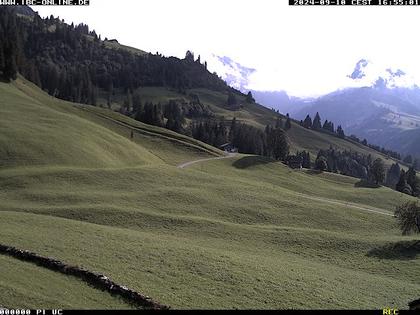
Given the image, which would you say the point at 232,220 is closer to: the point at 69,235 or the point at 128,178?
the point at 128,178

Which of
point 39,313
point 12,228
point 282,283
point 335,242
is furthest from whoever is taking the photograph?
point 335,242

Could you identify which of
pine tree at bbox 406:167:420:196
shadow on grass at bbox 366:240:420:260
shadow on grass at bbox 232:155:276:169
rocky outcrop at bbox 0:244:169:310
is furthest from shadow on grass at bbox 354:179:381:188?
rocky outcrop at bbox 0:244:169:310

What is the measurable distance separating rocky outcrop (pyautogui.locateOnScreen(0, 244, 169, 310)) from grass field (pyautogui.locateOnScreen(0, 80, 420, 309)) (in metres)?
1.18

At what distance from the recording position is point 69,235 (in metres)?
40.8

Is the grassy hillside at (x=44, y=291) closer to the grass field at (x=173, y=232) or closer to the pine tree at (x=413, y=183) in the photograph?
the grass field at (x=173, y=232)

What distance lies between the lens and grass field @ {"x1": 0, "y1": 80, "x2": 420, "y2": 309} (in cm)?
3291

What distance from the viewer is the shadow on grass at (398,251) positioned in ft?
180

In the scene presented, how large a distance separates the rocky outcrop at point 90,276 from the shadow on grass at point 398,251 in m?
37.0

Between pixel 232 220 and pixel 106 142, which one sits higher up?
pixel 106 142

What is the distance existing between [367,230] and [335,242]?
66.6ft

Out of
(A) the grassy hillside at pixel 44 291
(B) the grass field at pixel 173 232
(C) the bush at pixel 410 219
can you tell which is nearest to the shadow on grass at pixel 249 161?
(B) the grass field at pixel 173 232

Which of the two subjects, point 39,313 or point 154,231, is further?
point 154,231

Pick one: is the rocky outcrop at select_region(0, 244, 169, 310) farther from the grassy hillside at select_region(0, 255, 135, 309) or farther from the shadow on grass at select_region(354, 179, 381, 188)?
the shadow on grass at select_region(354, 179, 381, 188)

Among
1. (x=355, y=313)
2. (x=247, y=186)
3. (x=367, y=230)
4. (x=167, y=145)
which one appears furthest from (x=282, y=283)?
(x=167, y=145)
